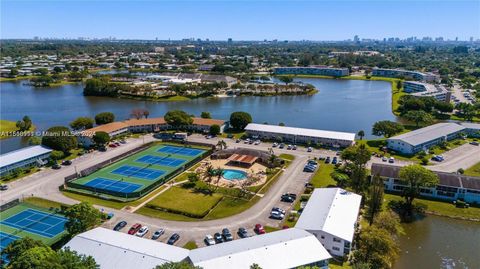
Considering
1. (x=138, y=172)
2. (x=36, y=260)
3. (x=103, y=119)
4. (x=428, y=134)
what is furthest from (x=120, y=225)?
(x=428, y=134)

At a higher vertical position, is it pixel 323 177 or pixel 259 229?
pixel 323 177

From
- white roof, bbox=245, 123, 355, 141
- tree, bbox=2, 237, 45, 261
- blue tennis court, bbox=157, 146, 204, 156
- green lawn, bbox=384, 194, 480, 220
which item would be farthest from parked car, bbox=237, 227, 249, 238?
white roof, bbox=245, 123, 355, 141

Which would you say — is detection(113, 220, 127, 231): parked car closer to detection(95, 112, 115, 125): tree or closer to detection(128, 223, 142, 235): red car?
detection(128, 223, 142, 235): red car

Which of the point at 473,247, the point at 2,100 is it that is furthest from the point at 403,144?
the point at 2,100

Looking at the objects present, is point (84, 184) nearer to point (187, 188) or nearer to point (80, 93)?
point (187, 188)

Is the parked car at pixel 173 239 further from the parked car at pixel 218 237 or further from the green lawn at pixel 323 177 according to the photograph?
the green lawn at pixel 323 177

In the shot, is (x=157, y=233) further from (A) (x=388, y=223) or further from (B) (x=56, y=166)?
(B) (x=56, y=166)
